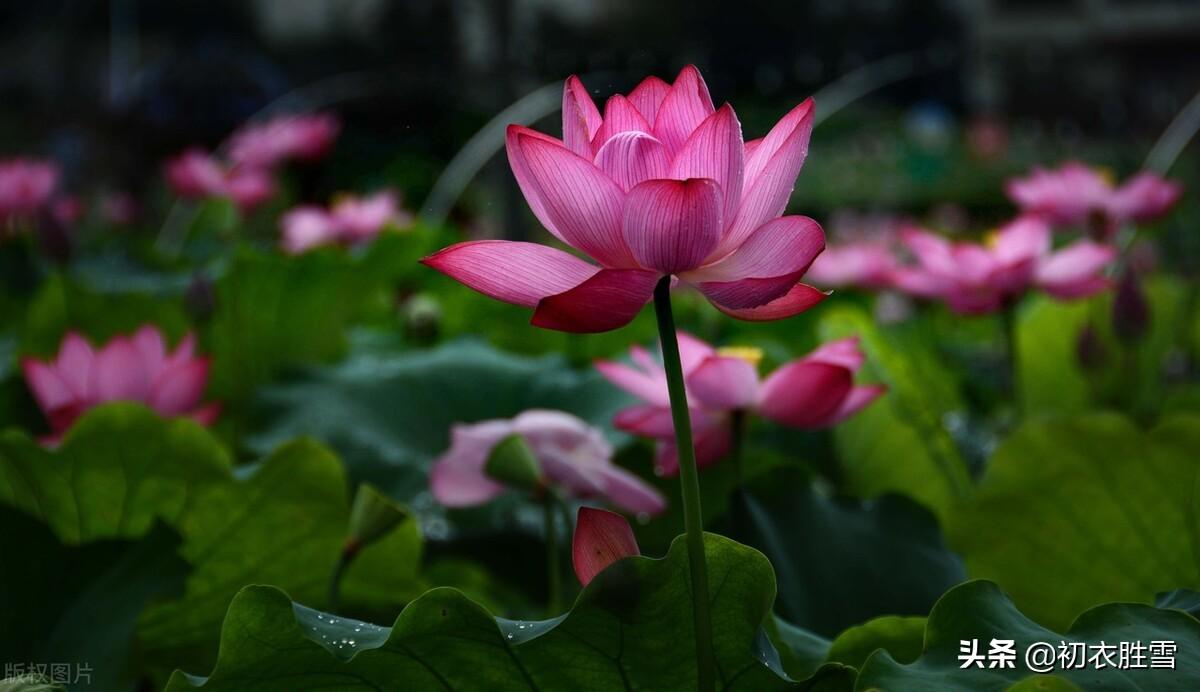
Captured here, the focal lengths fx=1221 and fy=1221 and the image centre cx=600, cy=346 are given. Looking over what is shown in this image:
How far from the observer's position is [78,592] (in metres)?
0.57

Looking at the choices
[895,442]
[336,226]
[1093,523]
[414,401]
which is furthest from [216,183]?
[1093,523]

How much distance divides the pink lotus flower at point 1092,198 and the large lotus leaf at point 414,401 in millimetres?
499

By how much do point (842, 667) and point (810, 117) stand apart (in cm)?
18

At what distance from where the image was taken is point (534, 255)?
0.38 metres

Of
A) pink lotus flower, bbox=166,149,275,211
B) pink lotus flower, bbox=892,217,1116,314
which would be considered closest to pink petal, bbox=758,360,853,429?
pink lotus flower, bbox=892,217,1116,314

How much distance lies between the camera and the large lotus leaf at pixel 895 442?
877 mm

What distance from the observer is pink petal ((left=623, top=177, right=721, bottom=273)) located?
36cm

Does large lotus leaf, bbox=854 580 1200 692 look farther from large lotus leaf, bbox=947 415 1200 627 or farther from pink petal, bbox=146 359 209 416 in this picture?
pink petal, bbox=146 359 209 416

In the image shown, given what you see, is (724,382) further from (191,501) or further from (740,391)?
(191,501)

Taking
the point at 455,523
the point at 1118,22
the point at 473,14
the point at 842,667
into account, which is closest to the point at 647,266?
the point at 842,667

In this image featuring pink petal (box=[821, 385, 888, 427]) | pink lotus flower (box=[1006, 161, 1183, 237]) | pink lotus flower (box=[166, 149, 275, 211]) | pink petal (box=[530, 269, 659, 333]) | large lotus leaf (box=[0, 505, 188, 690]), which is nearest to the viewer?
pink petal (box=[530, 269, 659, 333])

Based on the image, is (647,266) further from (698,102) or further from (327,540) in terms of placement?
(327,540)

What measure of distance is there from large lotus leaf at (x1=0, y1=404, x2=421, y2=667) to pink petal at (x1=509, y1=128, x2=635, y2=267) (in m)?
0.27

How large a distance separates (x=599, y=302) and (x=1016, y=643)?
0.18m
